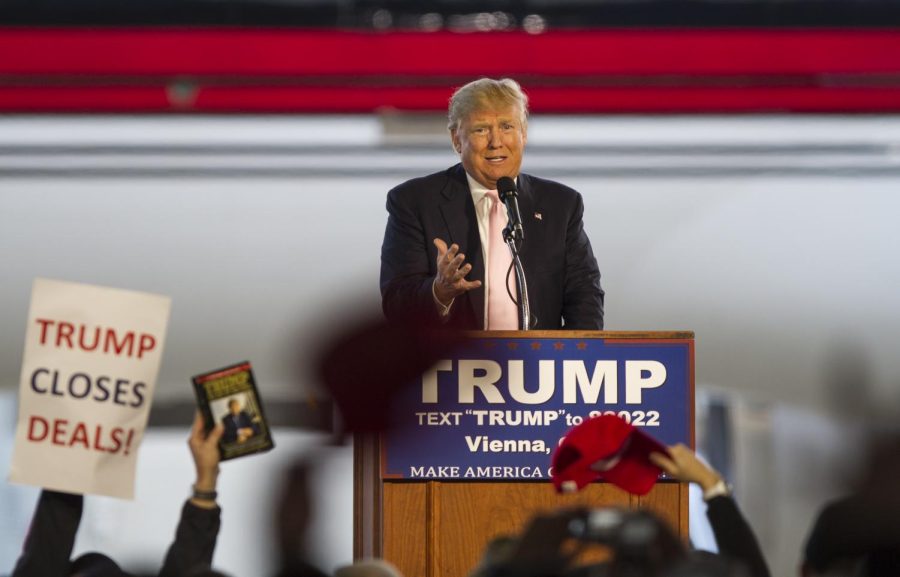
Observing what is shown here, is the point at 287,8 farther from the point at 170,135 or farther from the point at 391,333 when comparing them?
the point at 391,333

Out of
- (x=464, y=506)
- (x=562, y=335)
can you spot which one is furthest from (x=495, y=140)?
(x=464, y=506)

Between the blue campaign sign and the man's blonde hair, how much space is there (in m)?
0.56

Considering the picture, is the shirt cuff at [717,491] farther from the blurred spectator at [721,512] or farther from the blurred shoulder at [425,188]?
the blurred shoulder at [425,188]

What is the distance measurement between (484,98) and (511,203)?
25cm

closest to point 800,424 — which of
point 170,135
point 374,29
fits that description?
point 374,29

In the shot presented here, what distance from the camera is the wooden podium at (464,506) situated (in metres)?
2.26

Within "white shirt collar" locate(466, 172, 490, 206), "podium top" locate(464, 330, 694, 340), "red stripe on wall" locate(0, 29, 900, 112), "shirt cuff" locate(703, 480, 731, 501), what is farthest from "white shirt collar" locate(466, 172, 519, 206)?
"red stripe on wall" locate(0, 29, 900, 112)

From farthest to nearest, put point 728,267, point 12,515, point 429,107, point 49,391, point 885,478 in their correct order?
point 728,267, point 429,107, point 12,515, point 885,478, point 49,391

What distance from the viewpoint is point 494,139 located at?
2.62 metres

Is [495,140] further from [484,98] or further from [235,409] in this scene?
[235,409]

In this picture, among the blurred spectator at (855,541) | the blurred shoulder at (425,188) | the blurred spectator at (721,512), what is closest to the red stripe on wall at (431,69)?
the blurred shoulder at (425,188)

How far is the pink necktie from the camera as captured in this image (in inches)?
102

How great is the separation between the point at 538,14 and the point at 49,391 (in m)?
Result: 3.64

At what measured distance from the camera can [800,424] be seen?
5.79m
